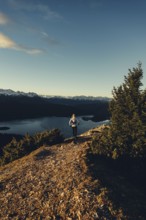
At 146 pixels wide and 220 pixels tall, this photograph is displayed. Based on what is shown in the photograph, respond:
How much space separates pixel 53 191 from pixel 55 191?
14cm

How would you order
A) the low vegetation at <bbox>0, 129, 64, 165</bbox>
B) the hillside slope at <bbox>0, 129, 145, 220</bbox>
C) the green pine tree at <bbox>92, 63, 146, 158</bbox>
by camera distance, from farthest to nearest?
1. the low vegetation at <bbox>0, 129, 64, 165</bbox>
2. the green pine tree at <bbox>92, 63, 146, 158</bbox>
3. the hillside slope at <bbox>0, 129, 145, 220</bbox>

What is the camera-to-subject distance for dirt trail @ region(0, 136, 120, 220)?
1501 centimetres

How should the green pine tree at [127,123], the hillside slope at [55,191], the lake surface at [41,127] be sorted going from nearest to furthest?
the hillside slope at [55,191], the green pine tree at [127,123], the lake surface at [41,127]

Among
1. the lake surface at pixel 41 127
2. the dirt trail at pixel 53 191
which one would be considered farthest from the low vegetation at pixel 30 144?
the lake surface at pixel 41 127

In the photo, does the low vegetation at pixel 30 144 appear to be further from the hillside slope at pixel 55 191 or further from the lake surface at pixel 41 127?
the lake surface at pixel 41 127

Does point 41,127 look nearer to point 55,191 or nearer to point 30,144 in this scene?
point 30,144

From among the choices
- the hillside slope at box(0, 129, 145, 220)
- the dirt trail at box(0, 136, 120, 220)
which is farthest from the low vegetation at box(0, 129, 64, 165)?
the hillside slope at box(0, 129, 145, 220)

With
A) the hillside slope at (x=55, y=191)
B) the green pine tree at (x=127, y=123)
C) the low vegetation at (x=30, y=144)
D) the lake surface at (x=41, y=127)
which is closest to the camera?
the hillside slope at (x=55, y=191)

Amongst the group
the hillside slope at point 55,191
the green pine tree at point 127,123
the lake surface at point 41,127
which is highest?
the green pine tree at point 127,123

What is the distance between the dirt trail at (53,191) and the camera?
15.0 metres

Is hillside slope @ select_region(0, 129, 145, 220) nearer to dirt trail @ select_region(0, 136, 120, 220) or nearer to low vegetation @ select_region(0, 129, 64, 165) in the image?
dirt trail @ select_region(0, 136, 120, 220)

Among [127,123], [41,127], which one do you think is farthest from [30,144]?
[41,127]

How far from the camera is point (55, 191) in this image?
17359 millimetres

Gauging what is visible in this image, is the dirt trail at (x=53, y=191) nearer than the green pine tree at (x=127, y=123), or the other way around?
the dirt trail at (x=53, y=191)
